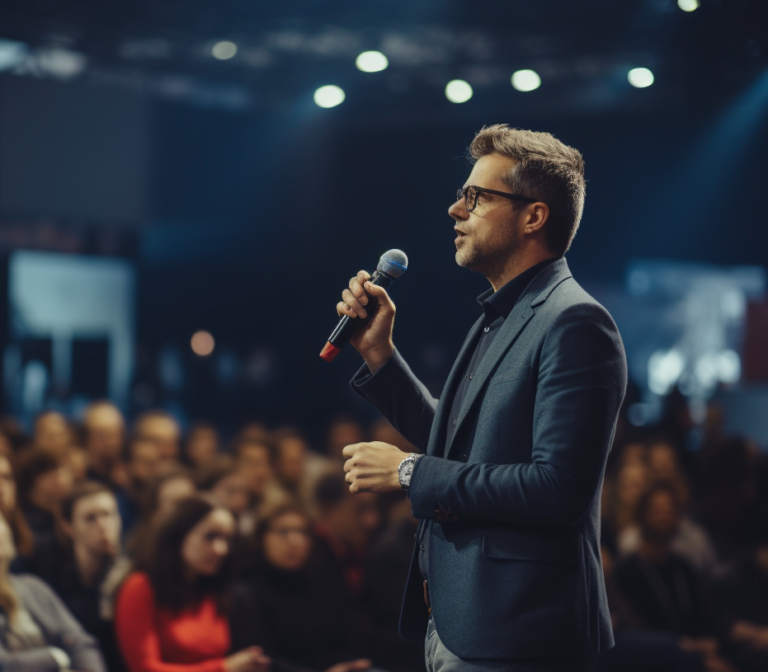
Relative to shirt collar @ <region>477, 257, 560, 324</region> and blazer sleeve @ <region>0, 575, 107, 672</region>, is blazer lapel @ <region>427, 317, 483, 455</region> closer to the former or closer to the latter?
shirt collar @ <region>477, 257, 560, 324</region>

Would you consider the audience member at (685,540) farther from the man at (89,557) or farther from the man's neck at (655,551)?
the man at (89,557)

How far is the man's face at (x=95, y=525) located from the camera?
375 cm

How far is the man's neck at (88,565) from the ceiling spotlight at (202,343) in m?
7.73

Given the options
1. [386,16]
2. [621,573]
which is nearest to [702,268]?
[386,16]

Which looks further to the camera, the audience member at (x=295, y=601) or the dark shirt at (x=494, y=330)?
the audience member at (x=295, y=601)

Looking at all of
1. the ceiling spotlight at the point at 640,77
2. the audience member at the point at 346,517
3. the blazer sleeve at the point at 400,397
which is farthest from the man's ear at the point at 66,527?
the ceiling spotlight at the point at 640,77

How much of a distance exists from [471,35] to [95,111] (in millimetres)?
3536

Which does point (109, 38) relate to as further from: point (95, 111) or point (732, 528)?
point (732, 528)

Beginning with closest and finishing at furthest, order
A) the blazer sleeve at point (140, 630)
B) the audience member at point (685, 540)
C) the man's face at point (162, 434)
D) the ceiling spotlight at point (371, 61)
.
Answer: the blazer sleeve at point (140, 630) < the audience member at point (685, 540) < the man's face at point (162, 434) < the ceiling spotlight at point (371, 61)

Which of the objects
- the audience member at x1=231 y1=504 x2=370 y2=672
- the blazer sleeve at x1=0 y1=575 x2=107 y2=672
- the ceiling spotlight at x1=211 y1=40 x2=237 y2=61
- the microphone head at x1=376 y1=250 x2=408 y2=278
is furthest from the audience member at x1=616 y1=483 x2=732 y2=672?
the ceiling spotlight at x1=211 y1=40 x2=237 y2=61

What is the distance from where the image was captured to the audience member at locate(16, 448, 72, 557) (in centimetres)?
409

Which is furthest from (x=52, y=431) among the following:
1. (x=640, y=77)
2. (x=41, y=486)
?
(x=640, y=77)

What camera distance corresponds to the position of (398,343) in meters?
10.9

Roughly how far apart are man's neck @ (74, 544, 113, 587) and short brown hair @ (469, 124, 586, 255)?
108 inches
